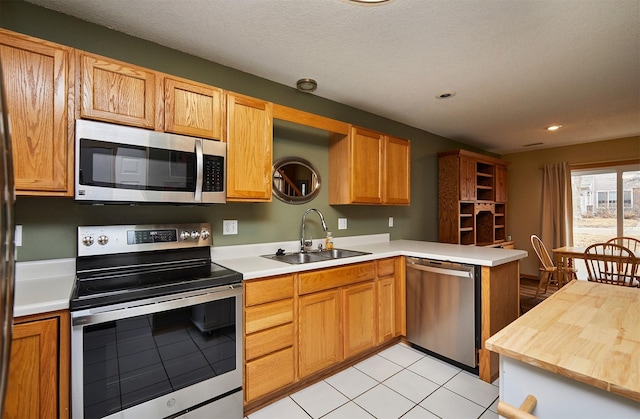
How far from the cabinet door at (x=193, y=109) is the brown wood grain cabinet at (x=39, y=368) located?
1.11m

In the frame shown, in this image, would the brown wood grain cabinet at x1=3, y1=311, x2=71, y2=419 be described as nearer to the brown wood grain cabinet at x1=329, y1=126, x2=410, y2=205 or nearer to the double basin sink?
the double basin sink

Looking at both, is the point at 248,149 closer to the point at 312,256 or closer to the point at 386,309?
the point at 312,256

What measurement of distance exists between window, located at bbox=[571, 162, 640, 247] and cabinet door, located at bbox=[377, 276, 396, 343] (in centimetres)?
412

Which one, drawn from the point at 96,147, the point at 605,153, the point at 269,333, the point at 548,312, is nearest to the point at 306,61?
the point at 96,147

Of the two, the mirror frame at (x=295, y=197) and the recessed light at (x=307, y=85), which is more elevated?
the recessed light at (x=307, y=85)

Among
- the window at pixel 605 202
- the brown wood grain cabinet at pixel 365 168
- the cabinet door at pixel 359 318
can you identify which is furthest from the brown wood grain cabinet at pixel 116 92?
the window at pixel 605 202

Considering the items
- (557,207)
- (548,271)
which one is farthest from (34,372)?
(557,207)

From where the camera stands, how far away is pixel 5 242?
355mm

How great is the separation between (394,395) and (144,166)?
83.1 inches

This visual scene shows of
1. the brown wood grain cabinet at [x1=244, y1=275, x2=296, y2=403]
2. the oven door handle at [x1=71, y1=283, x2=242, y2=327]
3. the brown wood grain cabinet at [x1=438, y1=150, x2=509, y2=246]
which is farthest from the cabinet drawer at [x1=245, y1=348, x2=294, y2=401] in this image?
the brown wood grain cabinet at [x1=438, y1=150, x2=509, y2=246]

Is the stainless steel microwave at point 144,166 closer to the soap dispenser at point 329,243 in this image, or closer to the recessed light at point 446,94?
the soap dispenser at point 329,243

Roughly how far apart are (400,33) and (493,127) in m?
2.69

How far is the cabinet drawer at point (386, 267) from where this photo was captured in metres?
2.57

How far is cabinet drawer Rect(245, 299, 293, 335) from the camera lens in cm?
183
